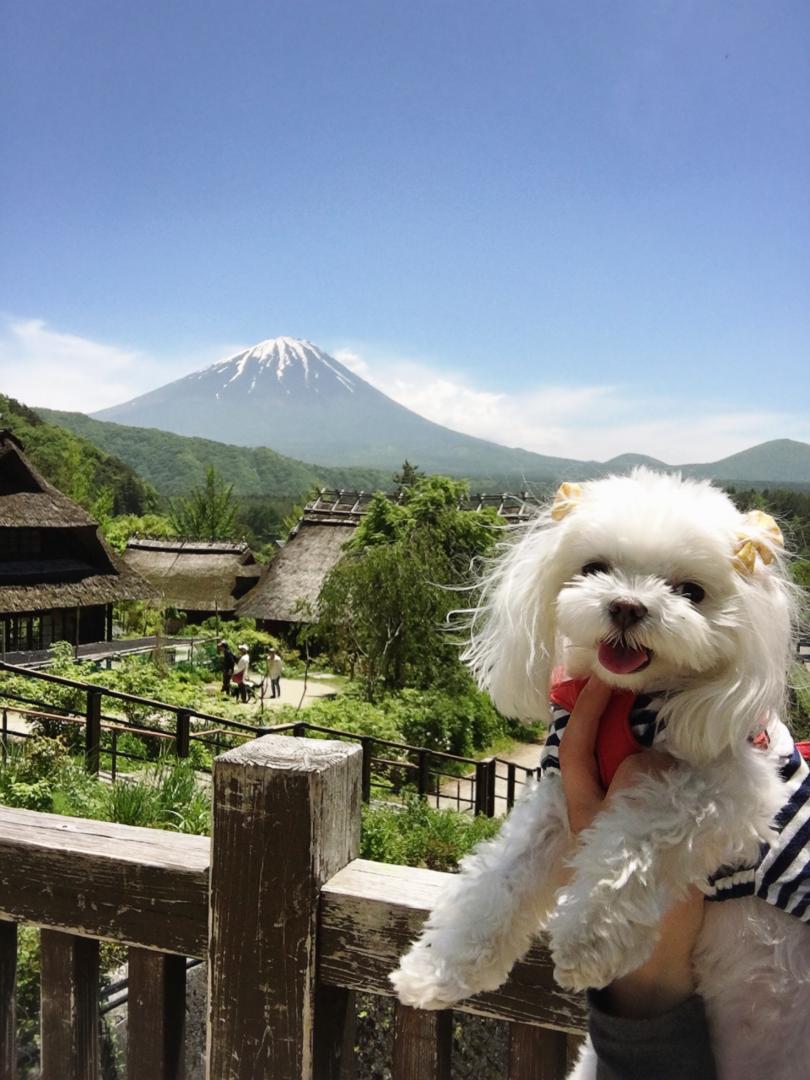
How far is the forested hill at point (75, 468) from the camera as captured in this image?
160 feet

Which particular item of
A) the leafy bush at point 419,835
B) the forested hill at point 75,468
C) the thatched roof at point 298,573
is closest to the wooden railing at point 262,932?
the leafy bush at point 419,835

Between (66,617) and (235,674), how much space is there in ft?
23.5

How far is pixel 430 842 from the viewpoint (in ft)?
26.6

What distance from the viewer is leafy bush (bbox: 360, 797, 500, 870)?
7.43 metres

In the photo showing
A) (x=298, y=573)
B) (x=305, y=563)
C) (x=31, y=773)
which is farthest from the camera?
(x=305, y=563)

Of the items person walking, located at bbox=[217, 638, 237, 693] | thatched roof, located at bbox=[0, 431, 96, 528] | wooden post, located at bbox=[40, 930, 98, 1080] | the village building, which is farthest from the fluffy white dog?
the village building

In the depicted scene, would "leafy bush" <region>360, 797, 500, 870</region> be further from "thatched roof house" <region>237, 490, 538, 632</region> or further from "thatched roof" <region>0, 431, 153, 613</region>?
"thatched roof house" <region>237, 490, 538, 632</region>

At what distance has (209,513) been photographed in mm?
57812

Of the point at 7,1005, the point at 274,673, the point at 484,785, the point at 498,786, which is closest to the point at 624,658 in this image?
the point at 7,1005

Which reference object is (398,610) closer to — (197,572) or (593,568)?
(197,572)

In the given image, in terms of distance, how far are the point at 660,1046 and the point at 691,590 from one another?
532 millimetres

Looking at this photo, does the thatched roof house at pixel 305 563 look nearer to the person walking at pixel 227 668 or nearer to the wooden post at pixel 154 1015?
the person walking at pixel 227 668

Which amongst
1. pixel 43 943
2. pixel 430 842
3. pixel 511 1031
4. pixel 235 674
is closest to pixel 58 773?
pixel 430 842

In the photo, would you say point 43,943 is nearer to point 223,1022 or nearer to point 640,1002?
point 223,1022
